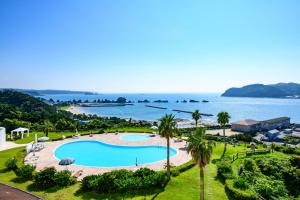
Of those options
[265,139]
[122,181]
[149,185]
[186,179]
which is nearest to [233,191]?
[186,179]

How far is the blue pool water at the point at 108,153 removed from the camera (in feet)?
118

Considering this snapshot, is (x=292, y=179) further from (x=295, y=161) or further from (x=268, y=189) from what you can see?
(x=268, y=189)

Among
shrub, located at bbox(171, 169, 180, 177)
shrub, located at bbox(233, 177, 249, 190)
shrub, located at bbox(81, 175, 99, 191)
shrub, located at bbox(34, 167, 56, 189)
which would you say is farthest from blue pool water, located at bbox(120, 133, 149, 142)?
shrub, located at bbox(233, 177, 249, 190)

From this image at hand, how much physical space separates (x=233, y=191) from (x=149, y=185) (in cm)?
836

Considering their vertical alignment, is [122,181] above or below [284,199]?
above

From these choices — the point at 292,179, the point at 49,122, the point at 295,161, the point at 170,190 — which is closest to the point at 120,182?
the point at 170,190

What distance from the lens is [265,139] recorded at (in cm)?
5784

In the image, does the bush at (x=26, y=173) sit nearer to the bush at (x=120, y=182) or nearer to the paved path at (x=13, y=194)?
the paved path at (x=13, y=194)

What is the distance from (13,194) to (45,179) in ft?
10.3

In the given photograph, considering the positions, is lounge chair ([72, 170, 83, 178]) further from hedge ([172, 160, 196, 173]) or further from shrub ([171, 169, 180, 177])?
hedge ([172, 160, 196, 173])

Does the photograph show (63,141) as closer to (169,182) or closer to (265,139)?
(169,182)

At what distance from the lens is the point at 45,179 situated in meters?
25.4

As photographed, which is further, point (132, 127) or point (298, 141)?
point (132, 127)

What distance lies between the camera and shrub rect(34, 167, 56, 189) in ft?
83.0
